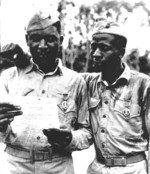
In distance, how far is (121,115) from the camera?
13.1 feet

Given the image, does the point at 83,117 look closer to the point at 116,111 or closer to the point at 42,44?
the point at 116,111

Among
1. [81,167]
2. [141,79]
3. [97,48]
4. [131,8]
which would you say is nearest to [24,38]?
[97,48]

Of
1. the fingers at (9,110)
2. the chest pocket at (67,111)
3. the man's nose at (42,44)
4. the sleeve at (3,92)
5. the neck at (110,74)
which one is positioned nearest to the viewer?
the fingers at (9,110)

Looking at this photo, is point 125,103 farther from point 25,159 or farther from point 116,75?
point 25,159

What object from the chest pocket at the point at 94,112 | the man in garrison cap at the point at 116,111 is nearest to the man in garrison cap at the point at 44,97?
the chest pocket at the point at 94,112

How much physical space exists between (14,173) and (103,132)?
1.02 metres

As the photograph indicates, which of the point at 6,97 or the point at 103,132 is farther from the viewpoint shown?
the point at 103,132

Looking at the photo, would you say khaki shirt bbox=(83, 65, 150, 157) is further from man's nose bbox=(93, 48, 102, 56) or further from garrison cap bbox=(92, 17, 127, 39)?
→ garrison cap bbox=(92, 17, 127, 39)

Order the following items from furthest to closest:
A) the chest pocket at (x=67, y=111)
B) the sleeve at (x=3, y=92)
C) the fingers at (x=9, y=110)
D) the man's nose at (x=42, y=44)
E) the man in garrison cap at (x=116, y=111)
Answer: the man in garrison cap at (x=116, y=111)
the chest pocket at (x=67, y=111)
the man's nose at (x=42, y=44)
the sleeve at (x=3, y=92)
the fingers at (x=9, y=110)

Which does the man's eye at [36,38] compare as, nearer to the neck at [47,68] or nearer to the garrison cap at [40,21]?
the garrison cap at [40,21]

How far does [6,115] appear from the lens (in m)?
3.23

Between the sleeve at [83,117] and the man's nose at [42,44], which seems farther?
the sleeve at [83,117]

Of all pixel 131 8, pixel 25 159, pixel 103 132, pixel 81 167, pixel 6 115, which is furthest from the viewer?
pixel 131 8

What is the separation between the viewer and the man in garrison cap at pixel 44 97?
3562 mm
